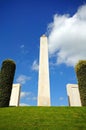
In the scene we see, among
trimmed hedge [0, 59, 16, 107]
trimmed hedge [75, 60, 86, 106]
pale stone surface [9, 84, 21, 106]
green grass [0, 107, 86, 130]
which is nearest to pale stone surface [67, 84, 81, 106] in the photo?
pale stone surface [9, 84, 21, 106]

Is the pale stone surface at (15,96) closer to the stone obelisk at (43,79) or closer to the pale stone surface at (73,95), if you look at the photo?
the pale stone surface at (73,95)

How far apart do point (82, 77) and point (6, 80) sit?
7.09 meters

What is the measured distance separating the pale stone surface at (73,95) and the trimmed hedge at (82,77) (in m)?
9.83

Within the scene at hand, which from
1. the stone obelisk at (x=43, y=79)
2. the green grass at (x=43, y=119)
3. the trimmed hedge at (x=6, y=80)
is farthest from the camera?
the stone obelisk at (x=43, y=79)

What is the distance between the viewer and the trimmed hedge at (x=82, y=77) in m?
17.5

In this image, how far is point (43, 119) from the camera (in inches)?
489

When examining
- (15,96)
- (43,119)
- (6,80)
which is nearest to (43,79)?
(6,80)

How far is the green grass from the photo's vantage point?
36.5ft

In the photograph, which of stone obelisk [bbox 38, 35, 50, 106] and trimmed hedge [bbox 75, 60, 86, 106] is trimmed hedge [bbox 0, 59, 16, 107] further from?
trimmed hedge [bbox 75, 60, 86, 106]

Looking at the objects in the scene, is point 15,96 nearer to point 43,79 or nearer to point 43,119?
point 43,79

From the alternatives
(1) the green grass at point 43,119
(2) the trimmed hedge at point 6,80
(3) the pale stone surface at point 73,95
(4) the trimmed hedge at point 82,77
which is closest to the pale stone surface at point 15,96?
(3) the pale stone surface at point 73,95

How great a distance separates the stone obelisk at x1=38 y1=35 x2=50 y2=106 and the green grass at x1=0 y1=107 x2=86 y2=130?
4.08 meters

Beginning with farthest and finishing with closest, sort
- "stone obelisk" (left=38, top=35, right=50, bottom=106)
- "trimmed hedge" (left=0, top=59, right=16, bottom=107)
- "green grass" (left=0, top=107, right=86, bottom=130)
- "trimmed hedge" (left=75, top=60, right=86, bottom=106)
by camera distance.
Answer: "stone obelisk" (left=38, top=35, right=50, bottom=106), "trimmed hedge" (left=75, top=60, right=86, bottom=106), "trimmed hedge" (left=0, top=59, right=16, bottom=107), "green grass" (left=0, top=107, right=86, bottom=130)

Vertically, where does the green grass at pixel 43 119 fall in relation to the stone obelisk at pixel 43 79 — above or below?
below
